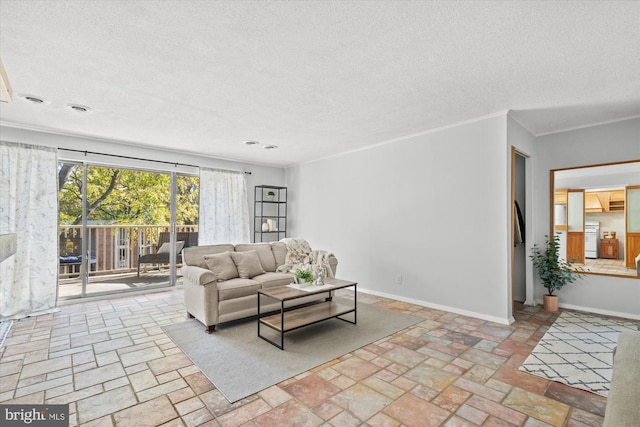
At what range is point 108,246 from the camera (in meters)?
5.04

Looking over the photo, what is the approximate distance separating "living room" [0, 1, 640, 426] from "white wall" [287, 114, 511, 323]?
0.01 meters

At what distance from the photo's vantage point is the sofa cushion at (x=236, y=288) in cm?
343

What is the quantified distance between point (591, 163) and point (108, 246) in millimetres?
7210

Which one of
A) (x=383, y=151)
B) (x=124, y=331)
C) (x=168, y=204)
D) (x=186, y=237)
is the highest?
(x=383, y=151)

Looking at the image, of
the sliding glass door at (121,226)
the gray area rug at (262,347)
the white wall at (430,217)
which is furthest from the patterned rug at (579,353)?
the sliding glass door at (121,226)

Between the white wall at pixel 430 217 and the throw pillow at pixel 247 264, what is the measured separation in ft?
6.34

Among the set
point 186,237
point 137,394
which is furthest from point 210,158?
point 137,394

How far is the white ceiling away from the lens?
6.17 feet

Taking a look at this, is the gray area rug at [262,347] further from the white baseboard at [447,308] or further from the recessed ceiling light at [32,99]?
the recessed ceiling light at [32,99]

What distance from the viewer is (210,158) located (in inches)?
235

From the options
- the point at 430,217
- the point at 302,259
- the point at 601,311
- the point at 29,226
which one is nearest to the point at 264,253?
the point at 302,259

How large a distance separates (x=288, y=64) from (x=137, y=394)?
2720 millimetres

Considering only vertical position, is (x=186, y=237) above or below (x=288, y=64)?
below

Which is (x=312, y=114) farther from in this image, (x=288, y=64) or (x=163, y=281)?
(x=163, y=281)
